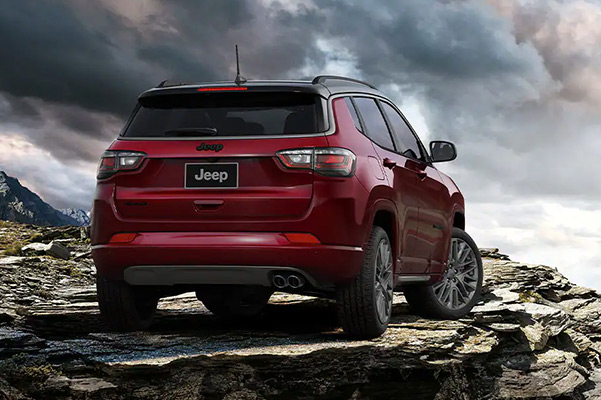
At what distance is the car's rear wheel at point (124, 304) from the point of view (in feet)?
20.7

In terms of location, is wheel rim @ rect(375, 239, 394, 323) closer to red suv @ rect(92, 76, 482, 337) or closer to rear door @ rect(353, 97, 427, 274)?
red suv @ rect(92, 76, 482, 337)

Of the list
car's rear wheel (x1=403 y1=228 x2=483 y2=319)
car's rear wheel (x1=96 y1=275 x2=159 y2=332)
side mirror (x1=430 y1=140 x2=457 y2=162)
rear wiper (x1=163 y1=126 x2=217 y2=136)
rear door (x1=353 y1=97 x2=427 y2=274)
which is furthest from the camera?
car's rear wheel (x1=403 y1=228 x2=483 y2=319)

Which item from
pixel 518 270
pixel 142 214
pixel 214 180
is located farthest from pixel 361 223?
pixel 518 270

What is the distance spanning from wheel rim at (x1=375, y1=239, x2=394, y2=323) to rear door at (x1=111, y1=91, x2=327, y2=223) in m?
1.01

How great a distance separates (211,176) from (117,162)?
76 cm

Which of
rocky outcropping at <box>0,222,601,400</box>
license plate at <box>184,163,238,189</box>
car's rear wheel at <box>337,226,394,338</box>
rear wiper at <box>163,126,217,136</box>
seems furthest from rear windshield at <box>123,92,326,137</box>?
rocky outcropping at <box>0,222,601,400</box>

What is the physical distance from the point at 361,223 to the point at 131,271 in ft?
5.59

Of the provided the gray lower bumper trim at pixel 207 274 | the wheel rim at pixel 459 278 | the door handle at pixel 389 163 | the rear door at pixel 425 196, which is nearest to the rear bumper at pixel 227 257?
the gray lower bumper trim at pixel 207 274

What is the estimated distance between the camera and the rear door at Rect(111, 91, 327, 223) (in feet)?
18.1

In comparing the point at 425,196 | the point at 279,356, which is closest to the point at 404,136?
the point at 425,196

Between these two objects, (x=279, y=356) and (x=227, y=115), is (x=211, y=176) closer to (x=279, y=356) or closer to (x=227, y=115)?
(x=227, y=115)

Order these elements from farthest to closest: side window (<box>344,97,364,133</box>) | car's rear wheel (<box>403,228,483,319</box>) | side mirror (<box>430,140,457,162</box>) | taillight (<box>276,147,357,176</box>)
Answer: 1. car's rear wheel (<box>403,228,483,319</box>)
2. side mirror (<box>430,140,457,162</box>)
3. side window (<box>344,97,364,133</box>)
4. taillight (<box>276,147,357,176</box>)

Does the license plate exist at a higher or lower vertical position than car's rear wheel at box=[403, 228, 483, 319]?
higher

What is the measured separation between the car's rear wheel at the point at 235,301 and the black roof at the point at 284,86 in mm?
2365
